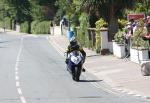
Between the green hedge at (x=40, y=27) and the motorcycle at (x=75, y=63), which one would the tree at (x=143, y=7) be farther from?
the green hedge at (x=40, y=27)

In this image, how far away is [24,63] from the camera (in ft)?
107

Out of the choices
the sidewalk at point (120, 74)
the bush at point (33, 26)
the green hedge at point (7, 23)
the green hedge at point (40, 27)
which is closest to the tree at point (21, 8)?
the bush at point (33, 26)

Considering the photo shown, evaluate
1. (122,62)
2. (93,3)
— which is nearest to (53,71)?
(122,62)

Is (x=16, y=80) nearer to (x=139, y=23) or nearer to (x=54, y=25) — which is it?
(x=139, y=23)

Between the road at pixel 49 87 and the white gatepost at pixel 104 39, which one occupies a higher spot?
the white gatepost at pixel 104 39

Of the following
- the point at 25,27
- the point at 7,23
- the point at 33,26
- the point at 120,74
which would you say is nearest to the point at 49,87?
the point at 120,74

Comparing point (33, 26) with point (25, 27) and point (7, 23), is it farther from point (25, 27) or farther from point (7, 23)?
point (7, 23)

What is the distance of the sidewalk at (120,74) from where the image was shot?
19.1m

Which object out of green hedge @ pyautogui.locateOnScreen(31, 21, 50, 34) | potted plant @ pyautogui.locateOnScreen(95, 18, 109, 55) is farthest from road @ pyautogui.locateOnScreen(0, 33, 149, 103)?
green hedge @ pyautogui.locateOnScreen(31, 21, 50, 34)

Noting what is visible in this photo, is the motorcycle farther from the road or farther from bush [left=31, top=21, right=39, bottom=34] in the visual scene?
bush [left=31, top=21, right=39, bottom=34]

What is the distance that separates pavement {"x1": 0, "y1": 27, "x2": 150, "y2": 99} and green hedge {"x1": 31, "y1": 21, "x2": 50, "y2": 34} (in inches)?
1820

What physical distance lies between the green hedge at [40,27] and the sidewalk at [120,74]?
4654cm

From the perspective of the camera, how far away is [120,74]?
78.5 feet

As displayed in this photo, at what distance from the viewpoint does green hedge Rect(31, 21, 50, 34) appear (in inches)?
3167
